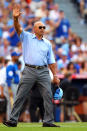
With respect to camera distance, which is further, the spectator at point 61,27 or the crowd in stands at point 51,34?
the spectator at point 61,27

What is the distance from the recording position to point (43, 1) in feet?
82.7

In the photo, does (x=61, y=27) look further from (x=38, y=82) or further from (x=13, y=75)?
(x=38, y=82)

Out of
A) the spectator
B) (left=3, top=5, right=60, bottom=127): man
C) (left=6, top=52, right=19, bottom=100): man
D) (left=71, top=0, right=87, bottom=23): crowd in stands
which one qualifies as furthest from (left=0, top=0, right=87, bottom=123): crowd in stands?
(left=3, top=5, right=60, bottom=127): man

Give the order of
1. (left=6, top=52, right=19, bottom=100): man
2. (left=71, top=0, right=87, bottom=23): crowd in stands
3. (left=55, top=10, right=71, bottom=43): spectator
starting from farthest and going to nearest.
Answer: (left=71, top=0, right=87, bottom=23): crowd in stands < (left=55, top=10, right=71, bottom=43): spectator < (left=6, top=52, right=19, bottom=100): man

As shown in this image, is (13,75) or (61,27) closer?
(13,75)

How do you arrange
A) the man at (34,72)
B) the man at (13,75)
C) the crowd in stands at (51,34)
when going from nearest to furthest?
the man at (34,72) → the man at (13,75) → the crowd in stands at (51,34)

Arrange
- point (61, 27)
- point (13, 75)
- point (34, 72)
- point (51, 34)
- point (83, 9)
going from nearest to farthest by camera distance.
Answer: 1. point (34, 72)
2. point (13, 75)
3. point (51, 34)
4. point (61, 27)
5. point (83, 9)

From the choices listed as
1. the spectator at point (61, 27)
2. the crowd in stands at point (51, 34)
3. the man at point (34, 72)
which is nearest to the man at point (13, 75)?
the crowd in stands at point (51, 34)

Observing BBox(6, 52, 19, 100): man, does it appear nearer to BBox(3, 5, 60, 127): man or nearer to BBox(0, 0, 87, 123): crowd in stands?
BBox(0, 0, 87, 123): crowd in stands

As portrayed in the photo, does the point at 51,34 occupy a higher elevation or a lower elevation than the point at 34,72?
higher

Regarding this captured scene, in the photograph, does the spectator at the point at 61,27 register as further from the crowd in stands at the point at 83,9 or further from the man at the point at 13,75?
the man at the point at 13,75

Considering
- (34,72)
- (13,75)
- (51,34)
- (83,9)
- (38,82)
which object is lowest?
(38,82)

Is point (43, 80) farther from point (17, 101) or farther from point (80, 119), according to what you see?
point (80, 119)

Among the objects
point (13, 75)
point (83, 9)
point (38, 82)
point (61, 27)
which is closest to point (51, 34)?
point (61, 27)
